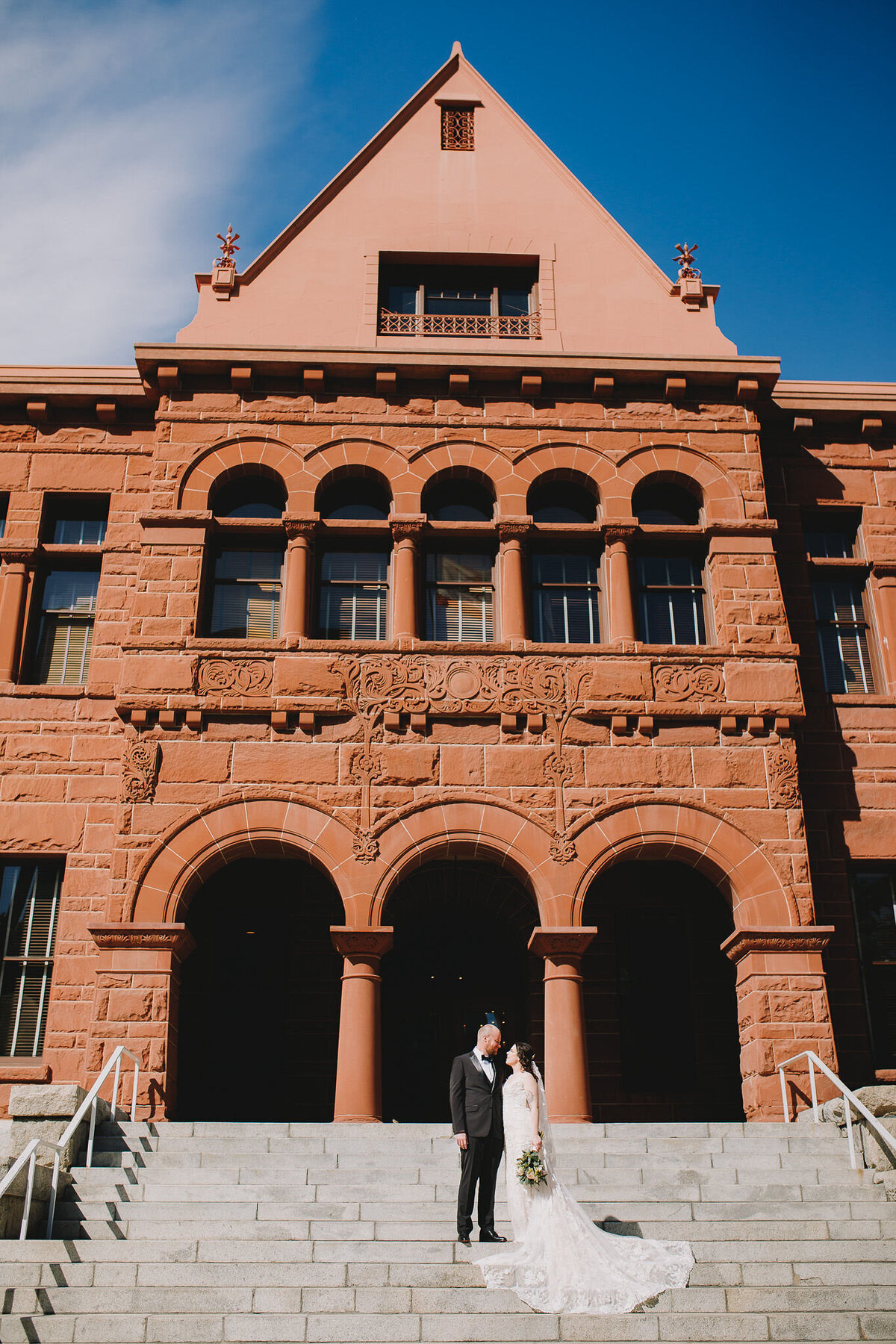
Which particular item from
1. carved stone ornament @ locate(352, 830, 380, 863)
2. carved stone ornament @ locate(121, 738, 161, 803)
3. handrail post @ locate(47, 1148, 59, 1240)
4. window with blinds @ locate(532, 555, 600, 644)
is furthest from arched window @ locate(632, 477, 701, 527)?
handrail post @ locate(47, 1148, 59, 1240)

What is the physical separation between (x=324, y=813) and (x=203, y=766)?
59.3 inches

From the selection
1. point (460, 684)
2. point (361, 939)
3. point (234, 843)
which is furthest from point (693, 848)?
point (234, 843)

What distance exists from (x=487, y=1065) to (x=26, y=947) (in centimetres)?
740

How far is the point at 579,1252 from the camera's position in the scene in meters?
8.90

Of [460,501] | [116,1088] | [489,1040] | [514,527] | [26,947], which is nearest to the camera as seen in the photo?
[489,1040]

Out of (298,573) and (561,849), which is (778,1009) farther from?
(298,573)

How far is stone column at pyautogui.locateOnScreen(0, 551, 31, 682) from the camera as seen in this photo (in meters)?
16.5

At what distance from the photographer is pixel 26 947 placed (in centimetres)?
1520

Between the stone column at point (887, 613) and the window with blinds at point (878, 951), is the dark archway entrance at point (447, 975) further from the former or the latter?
the stone column at point (887, 613)

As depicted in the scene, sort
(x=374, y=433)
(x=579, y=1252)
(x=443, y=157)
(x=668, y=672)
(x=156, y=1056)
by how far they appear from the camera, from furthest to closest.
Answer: (x=443, y=157)
(x=374, y=433)
(x=668, y=672)
(x=156, y=1056)
(x=579, y=1252)

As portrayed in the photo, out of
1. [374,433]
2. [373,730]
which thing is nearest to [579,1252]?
[373,730]

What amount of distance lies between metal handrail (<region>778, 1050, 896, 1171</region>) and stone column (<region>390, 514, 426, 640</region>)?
6464 mm

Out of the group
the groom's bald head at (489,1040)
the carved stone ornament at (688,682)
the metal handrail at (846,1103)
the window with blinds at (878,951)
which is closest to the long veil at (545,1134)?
the groom's bald head at (489,1040)

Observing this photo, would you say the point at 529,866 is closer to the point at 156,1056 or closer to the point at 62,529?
the point at 156,1056
